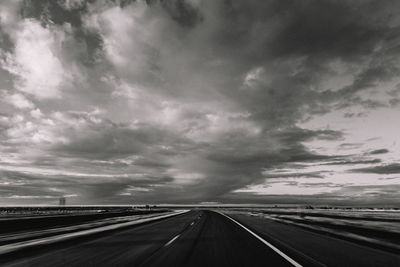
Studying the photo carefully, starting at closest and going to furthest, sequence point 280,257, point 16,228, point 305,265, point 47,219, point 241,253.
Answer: point 305,265 < point 280,257 < point 241,253 < point 16,228 < point 47,219

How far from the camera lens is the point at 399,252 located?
1168 centimetres

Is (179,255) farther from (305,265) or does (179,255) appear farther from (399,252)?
(399,252)

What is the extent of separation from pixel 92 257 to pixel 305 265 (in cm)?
606

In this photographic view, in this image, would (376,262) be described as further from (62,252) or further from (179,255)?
(62,252)

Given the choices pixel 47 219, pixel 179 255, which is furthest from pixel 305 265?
pixel 47 219

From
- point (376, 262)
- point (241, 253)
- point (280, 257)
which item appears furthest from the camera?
point (241, 253)

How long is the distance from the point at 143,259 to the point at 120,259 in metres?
0.66

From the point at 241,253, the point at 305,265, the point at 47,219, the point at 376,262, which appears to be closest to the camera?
the point at 305,265

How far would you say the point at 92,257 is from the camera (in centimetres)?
1038

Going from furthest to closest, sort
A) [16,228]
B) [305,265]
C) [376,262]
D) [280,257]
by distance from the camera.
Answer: [16,228] → [280,257] → [376,262] → [305,265]

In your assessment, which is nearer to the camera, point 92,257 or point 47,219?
point 92,257

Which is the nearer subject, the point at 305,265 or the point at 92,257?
the point at 305,265

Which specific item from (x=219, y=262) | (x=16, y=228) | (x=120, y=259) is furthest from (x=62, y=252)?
(x=16, y=228)

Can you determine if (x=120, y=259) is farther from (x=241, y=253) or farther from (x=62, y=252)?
(x=241, y=253)
